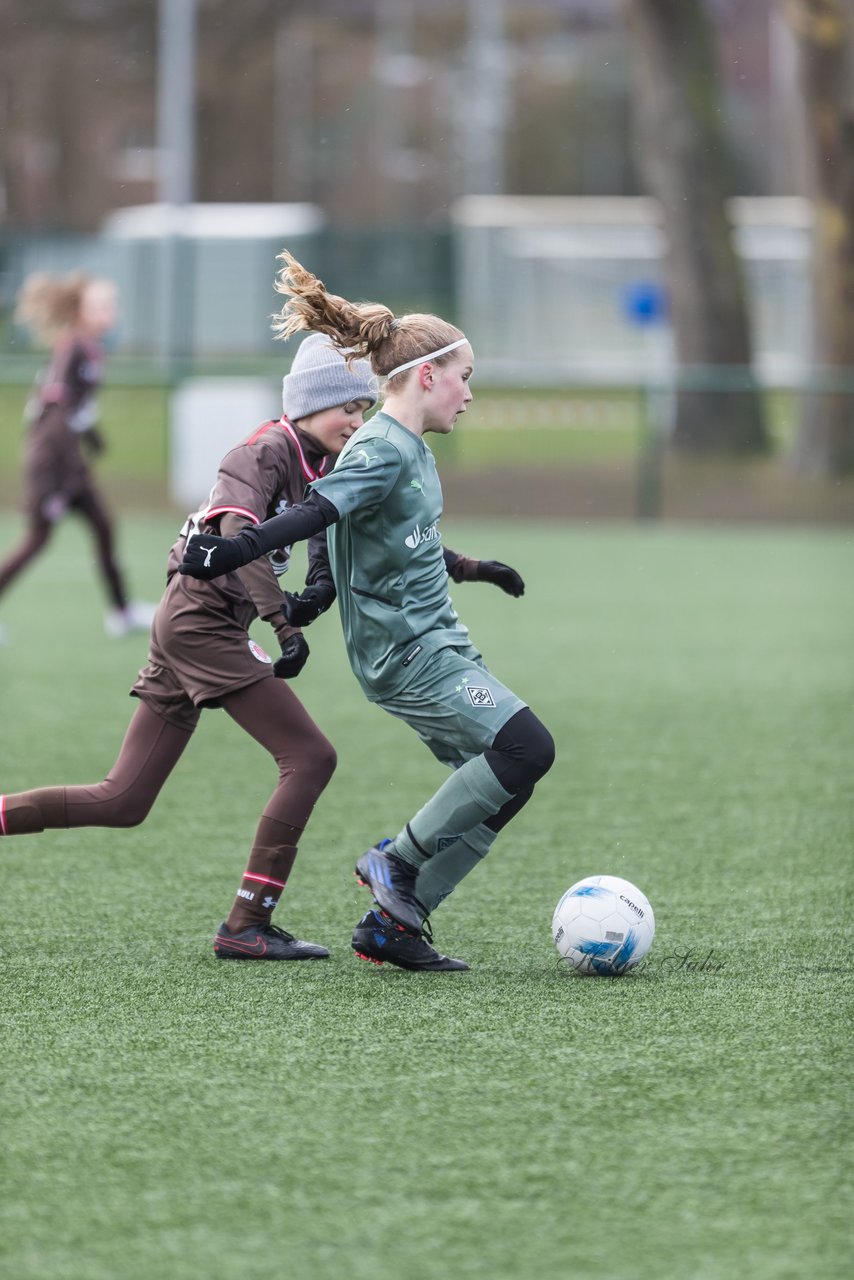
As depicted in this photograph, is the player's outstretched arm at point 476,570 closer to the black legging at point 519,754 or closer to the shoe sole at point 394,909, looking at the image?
the black legging at point 519,754

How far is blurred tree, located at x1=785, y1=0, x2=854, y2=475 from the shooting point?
67.3 feet

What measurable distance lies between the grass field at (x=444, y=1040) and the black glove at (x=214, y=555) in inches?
40.3

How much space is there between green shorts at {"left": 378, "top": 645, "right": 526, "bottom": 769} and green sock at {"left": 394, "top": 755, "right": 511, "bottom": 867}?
8 cm

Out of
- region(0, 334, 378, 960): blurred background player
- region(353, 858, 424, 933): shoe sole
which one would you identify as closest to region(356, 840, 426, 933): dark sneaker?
region(353, 858, 424, 933): shoe sole

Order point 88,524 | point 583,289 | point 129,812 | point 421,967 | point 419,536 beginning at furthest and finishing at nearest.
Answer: point 583,289 < point 88,524 < point 129,812 < point 421,967 < point 419,536

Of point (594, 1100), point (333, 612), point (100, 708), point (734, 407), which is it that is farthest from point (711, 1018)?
point (734, 407)

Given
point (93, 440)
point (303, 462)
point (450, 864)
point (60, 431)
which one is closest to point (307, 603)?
point (303, 462)

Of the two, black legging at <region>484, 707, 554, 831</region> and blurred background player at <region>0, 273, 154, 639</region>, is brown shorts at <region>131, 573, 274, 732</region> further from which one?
blurred background player at <region>0, 273, 154, 639</region>

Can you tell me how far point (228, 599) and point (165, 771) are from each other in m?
0.50

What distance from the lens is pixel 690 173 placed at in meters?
22.6

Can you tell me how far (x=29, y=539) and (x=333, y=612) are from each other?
10.2 ft

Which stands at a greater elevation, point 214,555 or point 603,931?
point 214,555

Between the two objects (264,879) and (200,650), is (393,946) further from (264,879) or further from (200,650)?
(200,650)

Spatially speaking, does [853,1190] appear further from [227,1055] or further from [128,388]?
[128,388]
